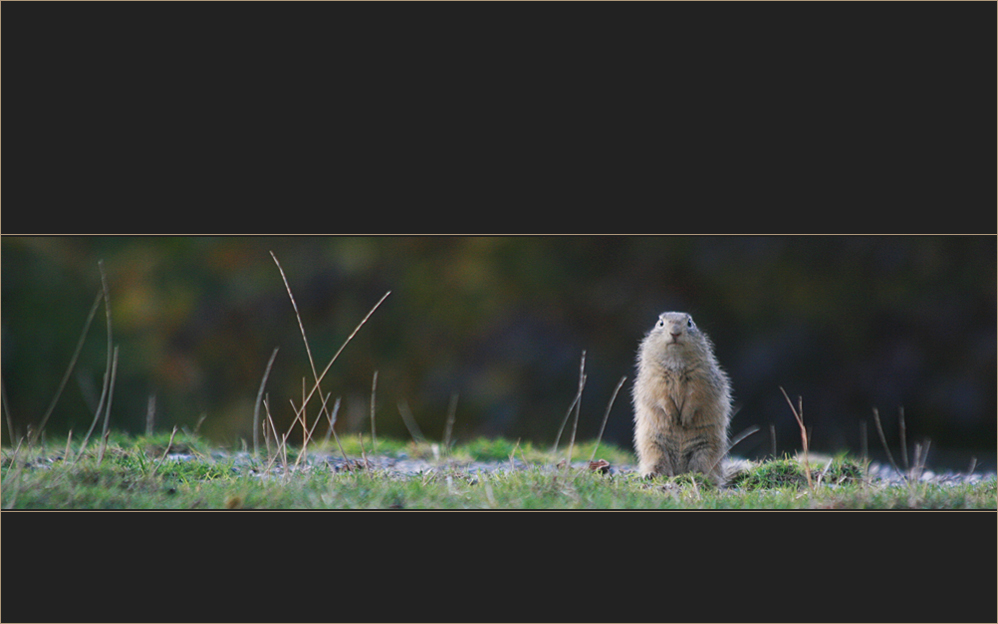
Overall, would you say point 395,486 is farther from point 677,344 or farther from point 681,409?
point 677,344

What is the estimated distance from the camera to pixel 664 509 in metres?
5.29

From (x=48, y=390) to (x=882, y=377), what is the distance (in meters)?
9.42

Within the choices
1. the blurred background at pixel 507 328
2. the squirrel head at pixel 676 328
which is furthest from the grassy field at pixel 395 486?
the blurred background at pixel 507 328

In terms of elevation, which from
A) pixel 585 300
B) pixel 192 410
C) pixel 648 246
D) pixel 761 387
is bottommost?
pixel 192 410

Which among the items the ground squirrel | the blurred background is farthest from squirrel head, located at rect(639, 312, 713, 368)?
the blurred background

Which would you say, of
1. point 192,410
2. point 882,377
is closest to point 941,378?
point 882,377

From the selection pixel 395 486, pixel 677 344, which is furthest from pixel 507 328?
pixel 395 486

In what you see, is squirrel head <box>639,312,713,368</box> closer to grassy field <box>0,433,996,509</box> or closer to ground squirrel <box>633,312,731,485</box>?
ground squirrel <box>633,312,731,485</box>

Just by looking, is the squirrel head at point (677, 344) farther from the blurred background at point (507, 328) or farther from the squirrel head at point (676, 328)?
the blurred background at point (507, 328)

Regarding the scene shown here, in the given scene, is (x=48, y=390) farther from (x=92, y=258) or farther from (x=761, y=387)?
(x=761, y=387)

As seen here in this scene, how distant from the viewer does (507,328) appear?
1308cm

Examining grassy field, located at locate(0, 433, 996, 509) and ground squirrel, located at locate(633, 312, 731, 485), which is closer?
grassy field, located at locate(0, 433, 996, 509)

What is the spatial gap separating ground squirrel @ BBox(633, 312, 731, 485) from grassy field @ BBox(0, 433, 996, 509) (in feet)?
0.76

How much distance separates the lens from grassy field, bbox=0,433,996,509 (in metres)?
5.24
